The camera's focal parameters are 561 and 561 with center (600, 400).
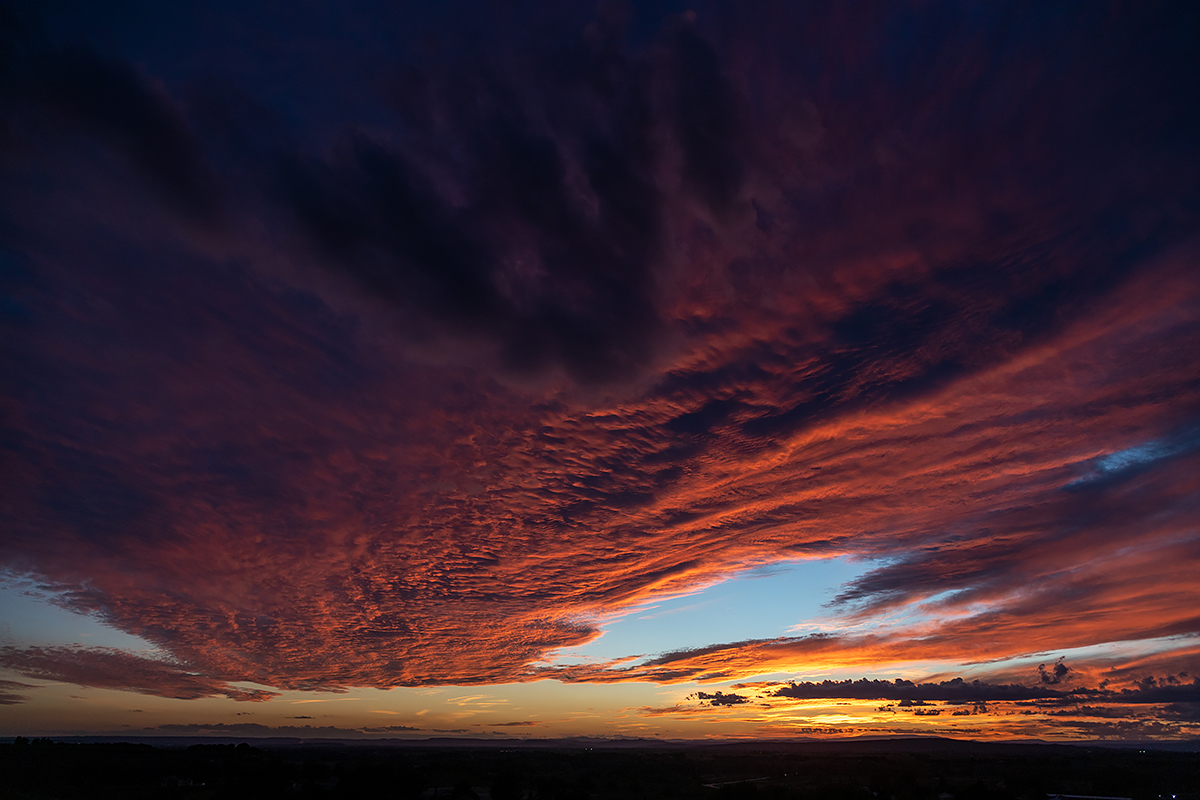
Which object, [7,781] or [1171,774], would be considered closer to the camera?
[7,781]

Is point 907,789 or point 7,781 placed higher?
point 7,781

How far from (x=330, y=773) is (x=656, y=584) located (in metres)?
45.3

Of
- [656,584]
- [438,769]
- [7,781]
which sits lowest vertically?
[438,769]

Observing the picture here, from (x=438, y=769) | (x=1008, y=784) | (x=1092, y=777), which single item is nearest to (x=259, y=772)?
(x=438, y=769)

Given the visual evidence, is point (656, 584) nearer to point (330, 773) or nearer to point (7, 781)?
point (330, 773)

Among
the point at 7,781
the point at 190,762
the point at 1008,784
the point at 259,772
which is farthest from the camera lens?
the point at 190,762

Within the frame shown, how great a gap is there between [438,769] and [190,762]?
1282 inches

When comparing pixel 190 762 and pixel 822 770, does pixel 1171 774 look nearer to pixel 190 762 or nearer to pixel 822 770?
pixel 822 770

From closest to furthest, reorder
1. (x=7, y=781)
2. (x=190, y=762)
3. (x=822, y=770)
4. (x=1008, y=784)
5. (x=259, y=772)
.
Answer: (x=7, y=781) < (x=259, y=772) < (x=1008, y=784) < (x=190, y=762) < (x=822, y=770)

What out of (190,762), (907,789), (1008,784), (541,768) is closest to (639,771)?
(541,768)

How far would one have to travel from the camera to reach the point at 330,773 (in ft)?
207

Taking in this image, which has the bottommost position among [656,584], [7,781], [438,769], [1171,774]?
[1171,774]

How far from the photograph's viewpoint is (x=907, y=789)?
58188 millimetres

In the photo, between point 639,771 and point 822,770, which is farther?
point 822,770
